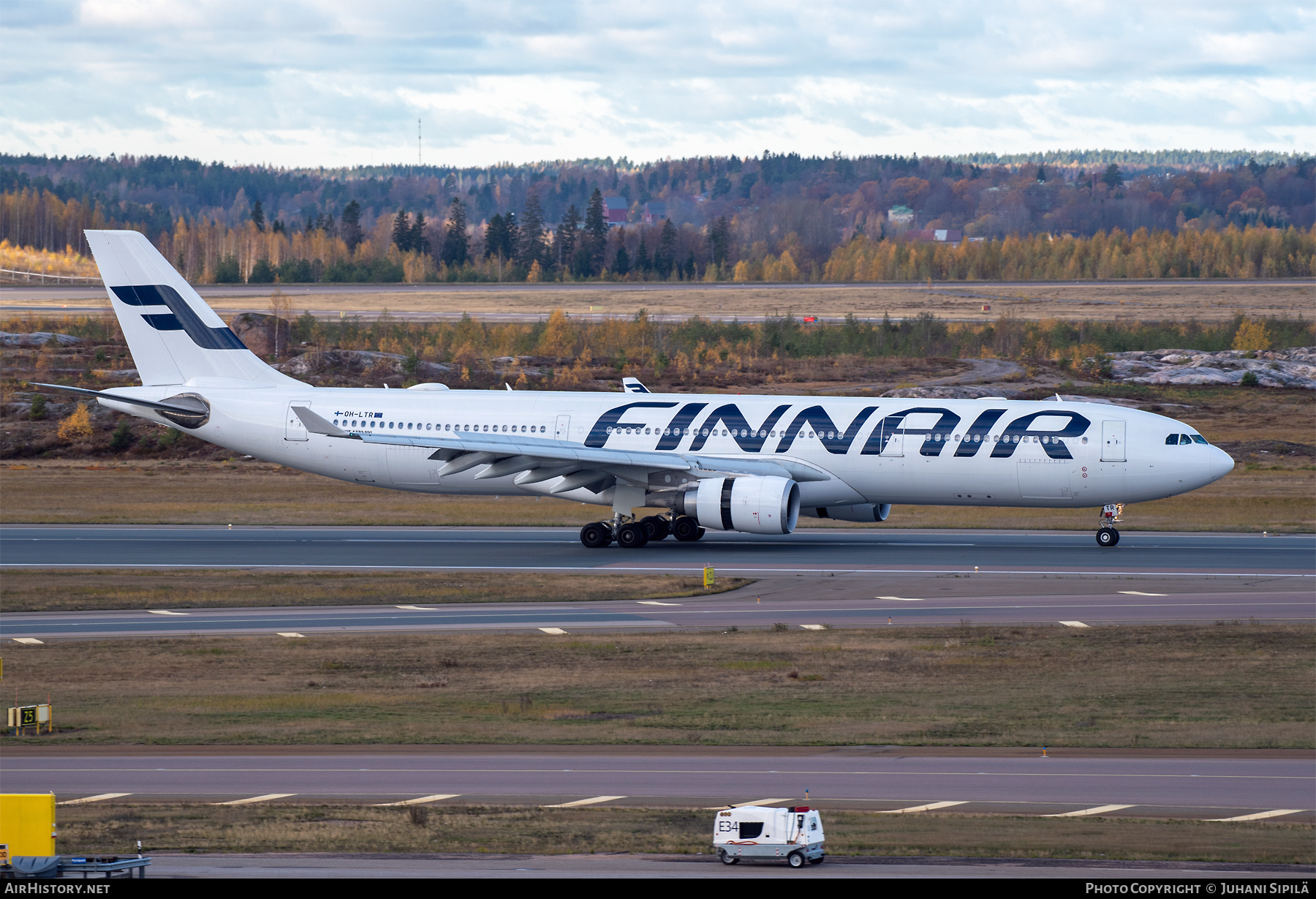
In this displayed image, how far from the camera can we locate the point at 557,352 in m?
102

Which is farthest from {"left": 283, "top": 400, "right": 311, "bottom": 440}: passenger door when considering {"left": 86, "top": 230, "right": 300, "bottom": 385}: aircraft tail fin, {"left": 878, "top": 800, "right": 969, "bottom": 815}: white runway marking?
{"left": 878, "top": 800, "right": 969, "bottom": 815}: white runway marking

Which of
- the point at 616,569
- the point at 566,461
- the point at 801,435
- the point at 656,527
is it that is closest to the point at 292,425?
the point at 566,461

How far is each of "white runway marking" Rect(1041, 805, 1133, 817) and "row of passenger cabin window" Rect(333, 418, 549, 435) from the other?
3009 centimetres

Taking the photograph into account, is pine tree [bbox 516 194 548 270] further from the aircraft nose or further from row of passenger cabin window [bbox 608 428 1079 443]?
the aircraft nose

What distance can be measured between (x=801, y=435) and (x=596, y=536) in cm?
714

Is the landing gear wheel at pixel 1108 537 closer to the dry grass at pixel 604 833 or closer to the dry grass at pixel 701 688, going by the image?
the dry grass at pixel 701 688

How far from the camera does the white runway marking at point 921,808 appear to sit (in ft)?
60.4

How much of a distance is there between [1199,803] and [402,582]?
962 inches

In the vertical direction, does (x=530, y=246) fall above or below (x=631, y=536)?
above

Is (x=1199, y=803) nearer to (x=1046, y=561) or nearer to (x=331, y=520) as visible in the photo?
Answer: (x=1046, y=561)

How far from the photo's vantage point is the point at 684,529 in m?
45.9

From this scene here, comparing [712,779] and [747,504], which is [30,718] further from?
[747,504]

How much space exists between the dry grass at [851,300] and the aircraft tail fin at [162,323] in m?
69.3
